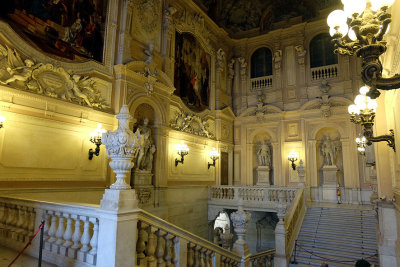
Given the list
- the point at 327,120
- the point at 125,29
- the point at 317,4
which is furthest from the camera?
the point at 317,4

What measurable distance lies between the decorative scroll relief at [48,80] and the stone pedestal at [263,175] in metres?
9.72

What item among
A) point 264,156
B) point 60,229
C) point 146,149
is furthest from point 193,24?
point 60,229

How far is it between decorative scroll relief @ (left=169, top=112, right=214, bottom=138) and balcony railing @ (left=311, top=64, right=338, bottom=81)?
21.8ft

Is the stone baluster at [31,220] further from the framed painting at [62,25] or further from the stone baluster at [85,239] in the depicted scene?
the framed painting at [62,25]

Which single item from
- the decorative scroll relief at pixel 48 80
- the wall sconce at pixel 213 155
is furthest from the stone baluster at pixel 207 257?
the wall sconce at pixel 213 155

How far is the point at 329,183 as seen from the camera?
541 inches

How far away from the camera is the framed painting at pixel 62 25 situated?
6.82m

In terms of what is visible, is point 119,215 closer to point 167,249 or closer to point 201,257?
point 167,249

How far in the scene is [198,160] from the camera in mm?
13180

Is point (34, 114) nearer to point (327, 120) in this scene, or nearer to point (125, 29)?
point (125, 29)

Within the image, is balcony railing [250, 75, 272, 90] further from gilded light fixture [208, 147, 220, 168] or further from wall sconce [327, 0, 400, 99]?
wall sconce [327, 0, 400, 99]

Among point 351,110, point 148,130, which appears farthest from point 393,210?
point 148,130

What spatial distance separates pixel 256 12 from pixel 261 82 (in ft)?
15.3

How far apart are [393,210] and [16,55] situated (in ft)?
31.4
